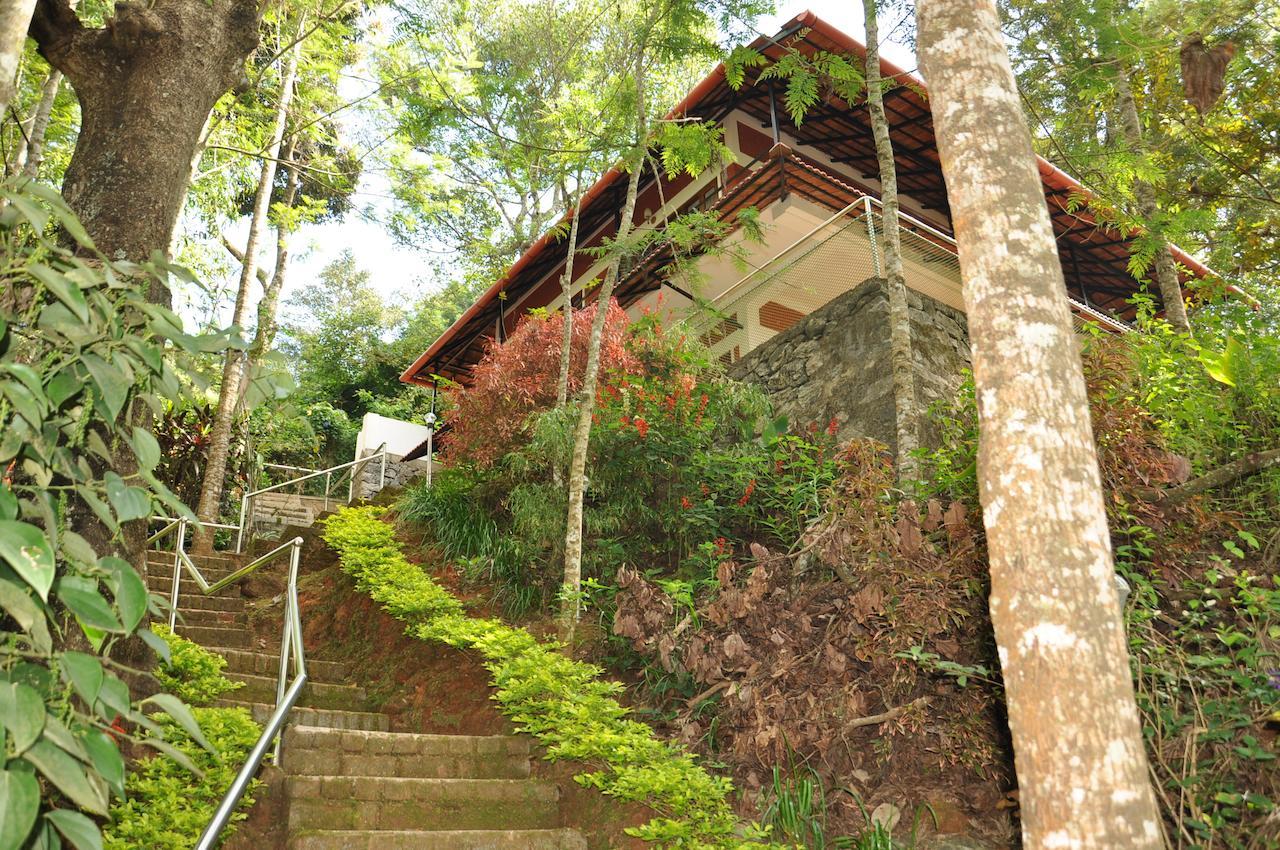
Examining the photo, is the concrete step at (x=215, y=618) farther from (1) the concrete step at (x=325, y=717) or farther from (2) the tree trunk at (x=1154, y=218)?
(2) the tree trunk at (x=1154, y=218)

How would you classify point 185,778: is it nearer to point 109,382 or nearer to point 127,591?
point 127,591

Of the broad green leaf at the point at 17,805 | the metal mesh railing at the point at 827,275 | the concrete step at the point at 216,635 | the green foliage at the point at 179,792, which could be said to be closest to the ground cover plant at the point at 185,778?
the green foliage at the point at 179,792

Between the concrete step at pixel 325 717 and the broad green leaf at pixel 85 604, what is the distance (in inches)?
157

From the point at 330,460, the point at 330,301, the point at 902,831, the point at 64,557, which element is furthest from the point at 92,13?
the point at 330,301

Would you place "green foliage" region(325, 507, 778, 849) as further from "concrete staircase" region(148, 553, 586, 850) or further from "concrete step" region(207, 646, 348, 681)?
"concrete step" region(207, 646, 348, 681)

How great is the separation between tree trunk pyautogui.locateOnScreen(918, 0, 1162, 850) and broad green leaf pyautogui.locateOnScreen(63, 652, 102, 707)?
1.68 m

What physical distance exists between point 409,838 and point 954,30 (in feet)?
12.4

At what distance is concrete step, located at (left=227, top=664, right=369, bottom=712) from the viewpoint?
5.31 meters

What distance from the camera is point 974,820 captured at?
12.9 feet

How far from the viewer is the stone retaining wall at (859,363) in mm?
6980

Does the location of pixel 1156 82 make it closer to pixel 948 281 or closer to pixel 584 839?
pixel 948 281

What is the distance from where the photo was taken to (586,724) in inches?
176

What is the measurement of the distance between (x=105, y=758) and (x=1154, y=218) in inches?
274

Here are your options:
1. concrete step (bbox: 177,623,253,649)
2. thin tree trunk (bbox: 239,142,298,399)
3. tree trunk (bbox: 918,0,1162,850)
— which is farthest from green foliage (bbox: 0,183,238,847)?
thin tree trunk (bbox: 239,142,298,399)
